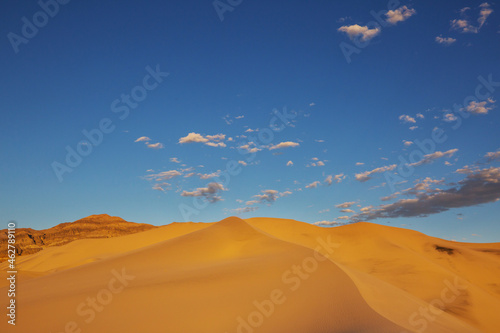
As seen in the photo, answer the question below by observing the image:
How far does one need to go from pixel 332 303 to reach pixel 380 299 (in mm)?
2206

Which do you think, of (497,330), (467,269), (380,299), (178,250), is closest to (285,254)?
(380,299)

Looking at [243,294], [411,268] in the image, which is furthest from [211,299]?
[411,268]

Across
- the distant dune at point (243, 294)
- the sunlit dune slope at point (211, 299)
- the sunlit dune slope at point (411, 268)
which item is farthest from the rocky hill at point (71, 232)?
the sunlit dune slope at point (211, 299)

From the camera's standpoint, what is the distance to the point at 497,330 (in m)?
13.7

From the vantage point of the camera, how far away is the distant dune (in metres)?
8.31

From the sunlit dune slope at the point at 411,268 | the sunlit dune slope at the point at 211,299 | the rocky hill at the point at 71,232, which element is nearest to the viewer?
the sunlit dune slope at the point at 211,299

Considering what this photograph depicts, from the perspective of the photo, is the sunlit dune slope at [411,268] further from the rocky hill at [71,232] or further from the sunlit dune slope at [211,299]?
the rocky hill at [71,232]

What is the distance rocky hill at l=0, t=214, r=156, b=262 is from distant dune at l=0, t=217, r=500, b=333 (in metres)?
33.2

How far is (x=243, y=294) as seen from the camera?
1006 centimetres

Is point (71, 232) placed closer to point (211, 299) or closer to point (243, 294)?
point (211, 299)

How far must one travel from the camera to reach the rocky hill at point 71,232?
154ft

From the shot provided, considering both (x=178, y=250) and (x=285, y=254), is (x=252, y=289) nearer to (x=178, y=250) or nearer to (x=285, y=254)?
(x=285, y=254)

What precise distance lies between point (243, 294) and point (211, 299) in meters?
1.03

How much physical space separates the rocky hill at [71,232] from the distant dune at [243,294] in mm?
33222
